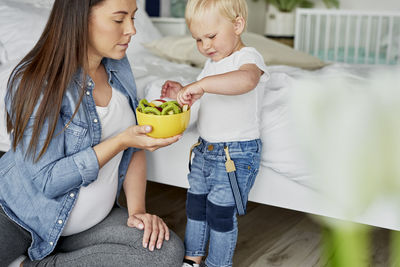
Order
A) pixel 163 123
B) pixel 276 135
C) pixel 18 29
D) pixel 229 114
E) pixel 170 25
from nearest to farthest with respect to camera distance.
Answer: pixel 163 123 → pixel 229 114 → pixel 276 135 → pixel 18 29 → pixel 170 25

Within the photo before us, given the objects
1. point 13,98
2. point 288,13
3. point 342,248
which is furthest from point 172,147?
point 288,13

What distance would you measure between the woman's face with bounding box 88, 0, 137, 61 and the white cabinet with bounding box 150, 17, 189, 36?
6.40ft

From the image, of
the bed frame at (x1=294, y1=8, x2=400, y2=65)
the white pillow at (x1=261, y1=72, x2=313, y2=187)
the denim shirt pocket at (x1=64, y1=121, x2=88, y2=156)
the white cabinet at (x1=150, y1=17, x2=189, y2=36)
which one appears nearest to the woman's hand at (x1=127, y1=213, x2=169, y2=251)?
the denim shirt pocket at (x1=64, y1=121, x2=88, y2=156)

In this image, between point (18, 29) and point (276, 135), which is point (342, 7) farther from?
point (276, 135)

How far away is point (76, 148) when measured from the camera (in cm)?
100

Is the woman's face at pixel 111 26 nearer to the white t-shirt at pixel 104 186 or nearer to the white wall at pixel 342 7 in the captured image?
the white t-shirt at pixel 104 186

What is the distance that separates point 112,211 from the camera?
3.86 ft

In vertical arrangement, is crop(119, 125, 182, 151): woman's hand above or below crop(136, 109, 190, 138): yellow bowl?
below

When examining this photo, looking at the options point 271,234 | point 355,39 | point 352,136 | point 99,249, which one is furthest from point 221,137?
point 355,39

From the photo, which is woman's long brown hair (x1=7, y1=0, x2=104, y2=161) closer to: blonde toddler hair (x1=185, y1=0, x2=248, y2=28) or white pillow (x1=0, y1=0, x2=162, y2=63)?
blonde toddler hair (x1=185, y1=0, x2=248, y2=28)

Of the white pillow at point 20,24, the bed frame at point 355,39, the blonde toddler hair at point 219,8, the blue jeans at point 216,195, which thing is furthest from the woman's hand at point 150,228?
the bed frame at point 355,39

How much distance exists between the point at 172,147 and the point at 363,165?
1.20 metres

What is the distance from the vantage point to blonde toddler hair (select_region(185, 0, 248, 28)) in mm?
1016

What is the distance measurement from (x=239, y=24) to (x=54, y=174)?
556 mm
